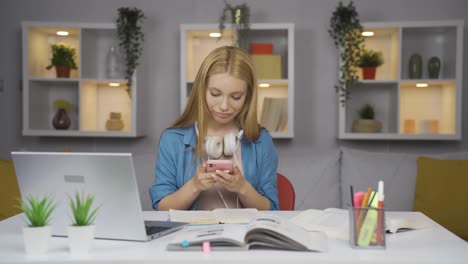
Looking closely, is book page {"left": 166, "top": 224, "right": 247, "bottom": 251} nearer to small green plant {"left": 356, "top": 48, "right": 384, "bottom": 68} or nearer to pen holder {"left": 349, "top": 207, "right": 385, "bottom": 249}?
pen holder {"left": 349, "top": 207, "right": 385, "bottom": 249}

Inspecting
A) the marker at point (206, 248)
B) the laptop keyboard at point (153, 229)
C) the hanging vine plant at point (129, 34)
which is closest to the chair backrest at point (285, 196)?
the laptop keyboard at point (153, 229)

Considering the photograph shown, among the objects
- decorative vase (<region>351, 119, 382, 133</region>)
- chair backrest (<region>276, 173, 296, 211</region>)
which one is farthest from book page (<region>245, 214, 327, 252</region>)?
decorative vase (<region>351, 119, 382, 133</region>)

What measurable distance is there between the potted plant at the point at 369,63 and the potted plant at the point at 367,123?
0.72 feet

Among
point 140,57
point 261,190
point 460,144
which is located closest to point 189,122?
point 261,190

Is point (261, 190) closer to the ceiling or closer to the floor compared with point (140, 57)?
closer to the floor

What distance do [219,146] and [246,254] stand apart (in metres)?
0.86

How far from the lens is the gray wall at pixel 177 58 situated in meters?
4.12

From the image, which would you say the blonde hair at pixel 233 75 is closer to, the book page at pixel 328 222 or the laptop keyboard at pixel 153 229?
the book page at pixel 328 222

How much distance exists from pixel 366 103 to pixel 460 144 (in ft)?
2.30

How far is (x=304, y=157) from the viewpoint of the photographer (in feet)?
12.1

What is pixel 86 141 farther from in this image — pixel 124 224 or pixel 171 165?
→ pixel 124 224

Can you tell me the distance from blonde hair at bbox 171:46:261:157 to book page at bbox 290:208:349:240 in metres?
0.63

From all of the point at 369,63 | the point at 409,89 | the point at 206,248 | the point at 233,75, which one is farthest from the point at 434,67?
the point at 206,248

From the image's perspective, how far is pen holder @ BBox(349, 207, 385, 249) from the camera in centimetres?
143
